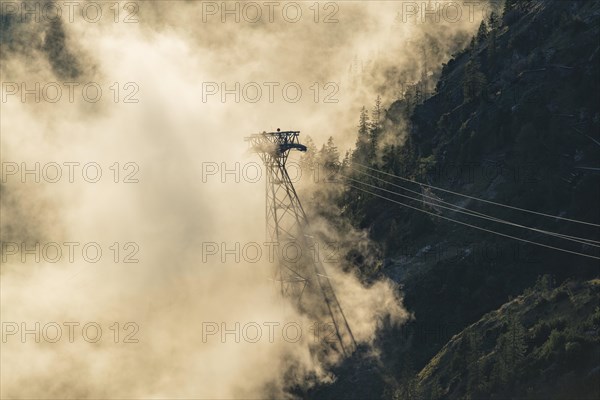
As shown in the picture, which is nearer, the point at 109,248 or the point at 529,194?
the point at 529,194

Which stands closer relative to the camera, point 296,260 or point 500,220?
point 500,220

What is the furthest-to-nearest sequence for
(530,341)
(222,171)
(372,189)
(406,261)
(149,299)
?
1. (222,171)
2. (149,299)
3. (372,189)
4. (406,261)
5. (530,341)

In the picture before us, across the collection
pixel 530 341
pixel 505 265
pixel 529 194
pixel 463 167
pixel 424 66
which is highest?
pixel 424 66

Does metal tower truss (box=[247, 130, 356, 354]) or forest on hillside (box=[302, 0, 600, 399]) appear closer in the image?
forest on hillside (box=[302, 0, 600, 399])

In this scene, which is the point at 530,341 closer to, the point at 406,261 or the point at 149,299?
the point at 406,261

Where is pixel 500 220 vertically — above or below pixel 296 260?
below

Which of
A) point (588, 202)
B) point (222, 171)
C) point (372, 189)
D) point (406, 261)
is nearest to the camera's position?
point (588, 202)

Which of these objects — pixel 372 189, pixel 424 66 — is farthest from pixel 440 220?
pixel 424 66

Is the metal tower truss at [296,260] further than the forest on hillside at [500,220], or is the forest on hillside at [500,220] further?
the metal tower truss at [296,260]
